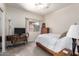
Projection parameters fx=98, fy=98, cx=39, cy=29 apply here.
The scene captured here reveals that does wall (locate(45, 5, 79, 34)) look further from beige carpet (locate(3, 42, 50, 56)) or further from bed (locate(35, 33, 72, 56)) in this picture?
beige carpet (locate(3, 42, 50, 56))

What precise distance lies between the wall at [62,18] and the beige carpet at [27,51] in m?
0.43

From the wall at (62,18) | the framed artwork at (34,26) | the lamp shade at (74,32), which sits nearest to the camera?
the lamp shade at (74,32)

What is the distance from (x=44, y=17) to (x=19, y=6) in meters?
0.47

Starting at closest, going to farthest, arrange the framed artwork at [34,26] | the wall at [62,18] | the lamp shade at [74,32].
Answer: the lamp shade at [74,32] < the wall at [62,18] < the framed artwork at [34,26]

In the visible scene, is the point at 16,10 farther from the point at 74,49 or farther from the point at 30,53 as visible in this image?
the point at 74,49

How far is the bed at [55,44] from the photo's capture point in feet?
5.23

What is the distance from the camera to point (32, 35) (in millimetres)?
1743

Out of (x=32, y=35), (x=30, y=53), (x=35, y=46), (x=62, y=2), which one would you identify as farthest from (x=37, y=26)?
(x=62, y=2)

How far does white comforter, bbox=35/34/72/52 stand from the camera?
63.0 inches

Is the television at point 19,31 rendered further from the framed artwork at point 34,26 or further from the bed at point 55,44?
the bed at point 55,44

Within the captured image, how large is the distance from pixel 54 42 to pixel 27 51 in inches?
18.8

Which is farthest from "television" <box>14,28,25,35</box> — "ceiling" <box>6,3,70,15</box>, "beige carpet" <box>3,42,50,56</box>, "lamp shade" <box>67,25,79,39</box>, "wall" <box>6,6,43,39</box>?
"lamp shade" <box>67,25,79,39</box>

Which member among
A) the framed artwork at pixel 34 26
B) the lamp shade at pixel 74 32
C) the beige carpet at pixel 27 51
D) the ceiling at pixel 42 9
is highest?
the ceiling at pixel 42 9

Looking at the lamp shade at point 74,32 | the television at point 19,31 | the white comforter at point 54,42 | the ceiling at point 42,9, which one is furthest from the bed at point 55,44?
the ceiling at point 42,9
